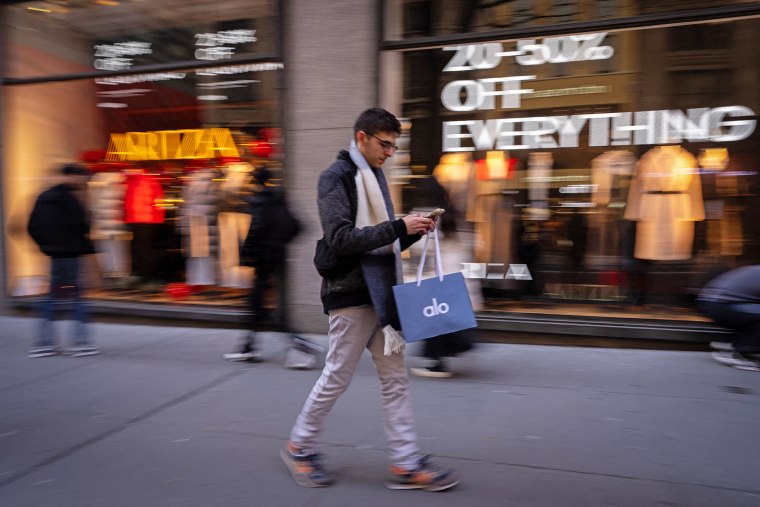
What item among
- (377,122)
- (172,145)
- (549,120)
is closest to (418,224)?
(377,122)

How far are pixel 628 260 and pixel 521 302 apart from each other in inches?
52.7

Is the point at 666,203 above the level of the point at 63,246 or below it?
above

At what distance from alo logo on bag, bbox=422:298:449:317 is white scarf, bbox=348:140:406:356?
0.21 meters

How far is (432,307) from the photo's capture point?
3086mm

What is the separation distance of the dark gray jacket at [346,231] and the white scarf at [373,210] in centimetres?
3

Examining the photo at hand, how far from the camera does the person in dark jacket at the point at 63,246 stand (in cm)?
632

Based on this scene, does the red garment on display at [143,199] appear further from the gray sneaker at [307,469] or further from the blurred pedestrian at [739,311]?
the blurred pedestrian at [739,311]

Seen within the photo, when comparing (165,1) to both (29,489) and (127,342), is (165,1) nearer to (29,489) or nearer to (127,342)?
(127,342)

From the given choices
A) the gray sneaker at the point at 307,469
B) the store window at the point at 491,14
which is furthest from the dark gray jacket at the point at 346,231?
the store window at the point at 491,14

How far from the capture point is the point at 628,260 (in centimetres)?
728

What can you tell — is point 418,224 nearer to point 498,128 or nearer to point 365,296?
point 365,296

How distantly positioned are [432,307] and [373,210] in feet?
1.91

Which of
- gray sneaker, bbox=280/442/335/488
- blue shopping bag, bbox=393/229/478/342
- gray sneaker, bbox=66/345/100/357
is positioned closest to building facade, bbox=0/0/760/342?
gray sneaker, bbox=66/345/100/357

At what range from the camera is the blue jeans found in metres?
6.41
